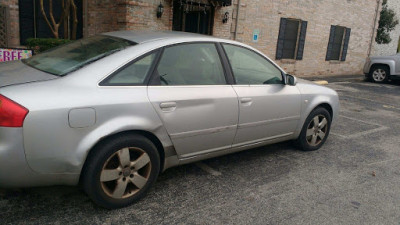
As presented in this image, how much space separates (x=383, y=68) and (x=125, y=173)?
14.8 m

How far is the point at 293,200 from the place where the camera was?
11.3ft

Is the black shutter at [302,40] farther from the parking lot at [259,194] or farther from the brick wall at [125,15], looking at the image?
the parking lot at [259,194]

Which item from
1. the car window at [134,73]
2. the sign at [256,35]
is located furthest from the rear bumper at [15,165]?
the sign at [256,35]

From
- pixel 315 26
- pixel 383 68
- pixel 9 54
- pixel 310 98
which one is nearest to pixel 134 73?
pixel 310 98

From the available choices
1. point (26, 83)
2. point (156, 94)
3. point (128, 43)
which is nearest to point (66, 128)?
point (26, 83)

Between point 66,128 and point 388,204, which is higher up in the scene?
point 66,128

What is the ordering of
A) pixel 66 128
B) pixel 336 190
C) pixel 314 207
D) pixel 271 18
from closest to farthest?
pixel 66 128
pixel 314 207
pixel 336 190
pixel 271 18

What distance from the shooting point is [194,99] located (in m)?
3.36

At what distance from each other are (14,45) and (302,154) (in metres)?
7.64

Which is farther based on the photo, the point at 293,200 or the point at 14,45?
the point at 14,45

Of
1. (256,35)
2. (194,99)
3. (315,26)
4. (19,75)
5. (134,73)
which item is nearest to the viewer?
(19,75)

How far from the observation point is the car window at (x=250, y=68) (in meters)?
3.90

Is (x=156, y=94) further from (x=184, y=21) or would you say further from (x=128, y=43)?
(x=184, y=21)

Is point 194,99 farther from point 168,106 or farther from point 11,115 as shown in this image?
point 11,115
